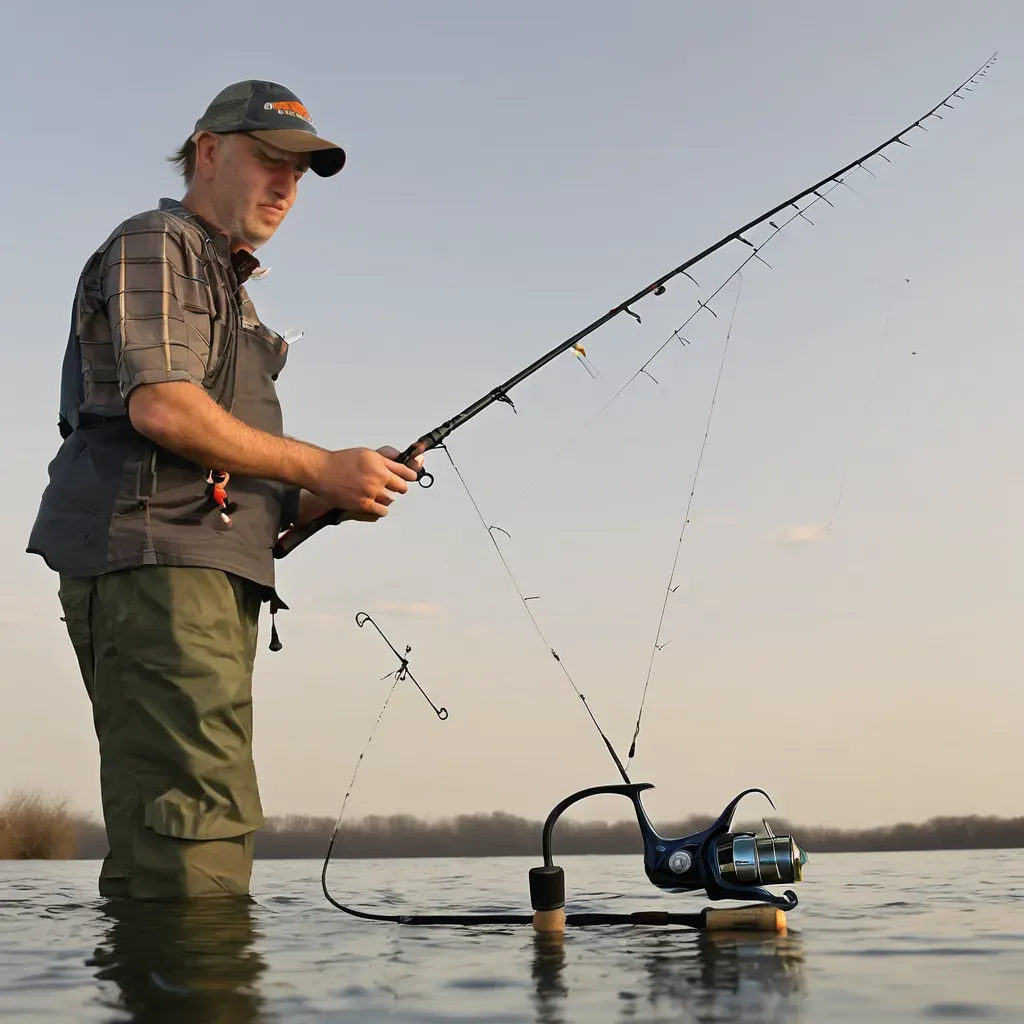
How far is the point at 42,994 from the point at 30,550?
1917 millimetres

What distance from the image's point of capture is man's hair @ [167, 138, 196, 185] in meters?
4.25

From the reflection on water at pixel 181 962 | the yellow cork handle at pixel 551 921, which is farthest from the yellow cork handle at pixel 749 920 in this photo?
the reflection on water at pixel 181 962

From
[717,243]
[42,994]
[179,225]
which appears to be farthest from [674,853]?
[717,243]

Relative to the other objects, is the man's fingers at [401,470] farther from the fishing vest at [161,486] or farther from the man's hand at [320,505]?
the fishing vest at [161,486]

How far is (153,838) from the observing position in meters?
3.61

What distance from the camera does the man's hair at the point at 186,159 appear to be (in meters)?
4.25

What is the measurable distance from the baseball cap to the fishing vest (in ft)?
1.10

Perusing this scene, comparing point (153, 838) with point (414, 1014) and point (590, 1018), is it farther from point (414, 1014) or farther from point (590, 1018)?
point (590, 1018)

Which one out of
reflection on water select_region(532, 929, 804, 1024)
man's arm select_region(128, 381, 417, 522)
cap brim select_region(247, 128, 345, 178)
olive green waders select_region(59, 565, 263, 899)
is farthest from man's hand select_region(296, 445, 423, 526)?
reflection on water select_region(532, 929, 804, 1024)

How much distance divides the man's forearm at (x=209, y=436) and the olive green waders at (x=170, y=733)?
0.34 m

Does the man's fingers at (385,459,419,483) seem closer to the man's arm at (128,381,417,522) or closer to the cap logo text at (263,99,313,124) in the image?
the man's arm at (128,381,417,522)

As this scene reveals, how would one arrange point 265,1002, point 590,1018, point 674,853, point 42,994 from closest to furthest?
point 590,1018 < point 265,1002 < point 42,994 < point 674,853

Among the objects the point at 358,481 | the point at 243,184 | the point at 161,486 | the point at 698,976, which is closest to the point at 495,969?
the point at 698,976

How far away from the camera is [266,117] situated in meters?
4.10
